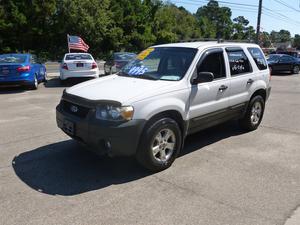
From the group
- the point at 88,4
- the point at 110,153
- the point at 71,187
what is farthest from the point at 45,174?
the point at 88,4

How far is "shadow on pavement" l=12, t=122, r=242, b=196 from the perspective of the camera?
182 inches

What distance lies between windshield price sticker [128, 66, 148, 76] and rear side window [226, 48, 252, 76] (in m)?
1.59

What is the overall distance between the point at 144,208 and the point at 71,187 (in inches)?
43.3

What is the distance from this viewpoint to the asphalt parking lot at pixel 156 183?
153 inches

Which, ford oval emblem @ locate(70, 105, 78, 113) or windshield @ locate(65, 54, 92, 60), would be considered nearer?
ford oval emblem @ locate(70, 105, 78, 113)

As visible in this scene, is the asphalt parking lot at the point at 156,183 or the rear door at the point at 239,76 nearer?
the asphalt parking lot at the point at 156,183

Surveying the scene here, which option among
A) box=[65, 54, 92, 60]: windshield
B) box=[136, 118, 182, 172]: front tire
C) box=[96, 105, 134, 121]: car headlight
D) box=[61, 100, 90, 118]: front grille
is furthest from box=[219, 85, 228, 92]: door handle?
box=[65, 54, 92, 60]: windshield

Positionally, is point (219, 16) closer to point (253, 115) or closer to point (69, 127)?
point (253, 115)

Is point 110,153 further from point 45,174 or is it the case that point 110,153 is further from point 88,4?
point 88,4

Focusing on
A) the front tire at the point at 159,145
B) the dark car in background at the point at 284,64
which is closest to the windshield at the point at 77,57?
the front tire at the point at 159,145

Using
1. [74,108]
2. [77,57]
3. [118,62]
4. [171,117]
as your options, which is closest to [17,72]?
[77,57]

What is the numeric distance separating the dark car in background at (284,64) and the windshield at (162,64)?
63.3 feet

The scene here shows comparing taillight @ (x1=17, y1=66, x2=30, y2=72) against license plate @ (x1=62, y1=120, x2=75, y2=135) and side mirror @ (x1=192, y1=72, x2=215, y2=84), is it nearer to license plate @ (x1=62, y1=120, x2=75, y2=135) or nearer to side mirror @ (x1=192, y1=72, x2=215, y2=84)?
license plate @ (x1=62, y1=120, x2=75, y2=135)

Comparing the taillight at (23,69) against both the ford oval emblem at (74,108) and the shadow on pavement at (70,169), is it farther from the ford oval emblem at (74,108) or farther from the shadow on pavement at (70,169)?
the ford oval emblem at (74,108)
